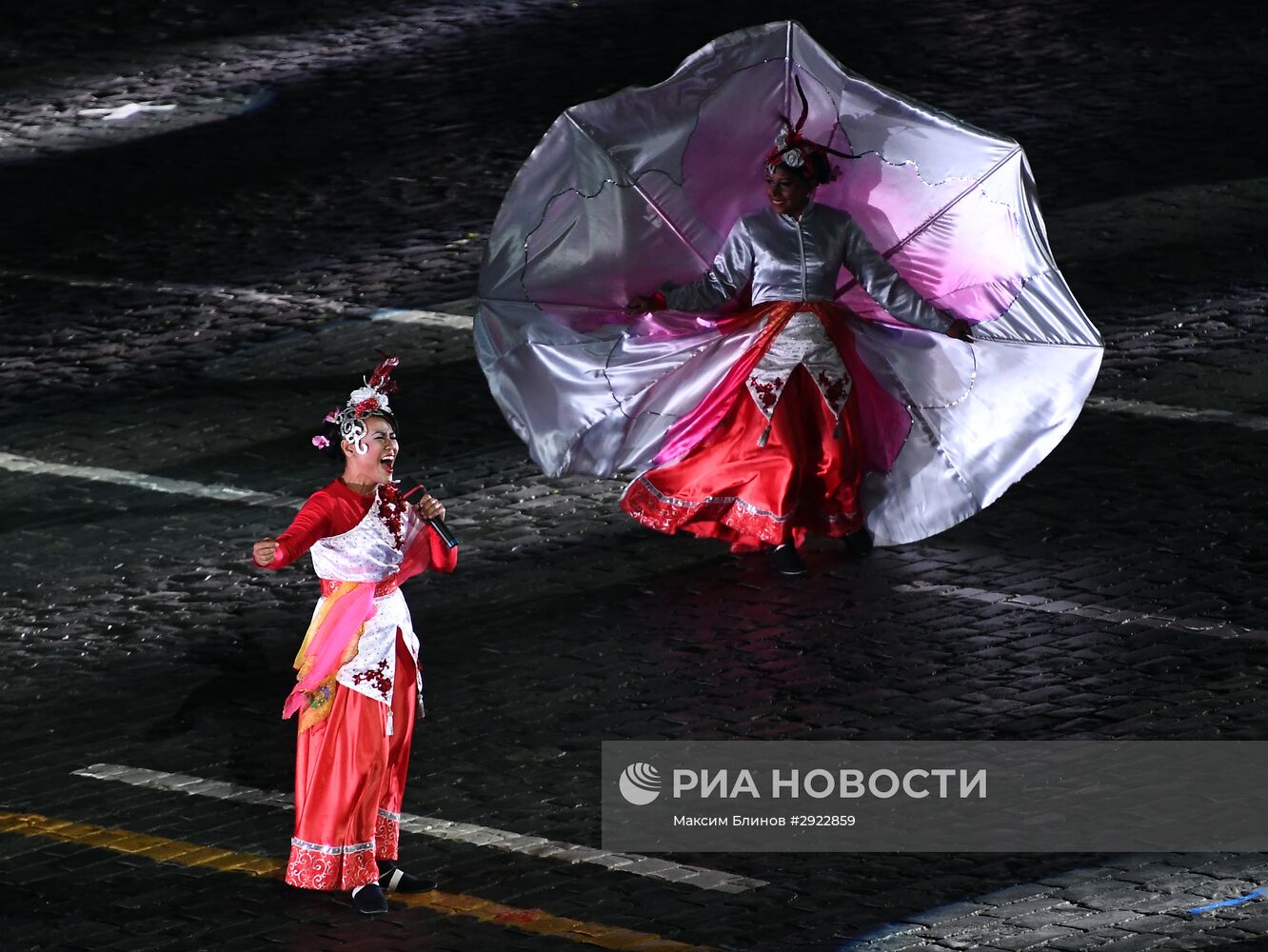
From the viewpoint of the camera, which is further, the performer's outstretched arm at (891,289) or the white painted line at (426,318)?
the white painted line at (426,318)

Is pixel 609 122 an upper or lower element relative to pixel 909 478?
upper

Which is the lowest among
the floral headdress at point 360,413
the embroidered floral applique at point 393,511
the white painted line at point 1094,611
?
the white painted line at point 1094,611

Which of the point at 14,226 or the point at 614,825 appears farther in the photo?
the point at 14,226

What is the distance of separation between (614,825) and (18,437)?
6.05m

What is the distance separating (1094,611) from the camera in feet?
34.3

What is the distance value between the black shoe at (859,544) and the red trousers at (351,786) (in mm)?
3699

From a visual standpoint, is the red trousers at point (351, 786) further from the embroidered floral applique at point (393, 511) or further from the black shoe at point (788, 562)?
the black shoe at point (788, 562)

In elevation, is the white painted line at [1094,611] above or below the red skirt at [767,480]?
below

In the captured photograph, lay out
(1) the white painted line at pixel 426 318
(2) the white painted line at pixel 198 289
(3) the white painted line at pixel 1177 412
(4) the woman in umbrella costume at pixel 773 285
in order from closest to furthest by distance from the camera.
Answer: (4) the woman in umbrella costume at pixel 773 285 < (3) the white painted line at pixel 1177 412 < (1) the white painted line at pixel 426 318 < (2) the white painted line at pixel 198 289

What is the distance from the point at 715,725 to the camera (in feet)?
30.6

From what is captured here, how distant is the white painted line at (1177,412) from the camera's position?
12672 mm

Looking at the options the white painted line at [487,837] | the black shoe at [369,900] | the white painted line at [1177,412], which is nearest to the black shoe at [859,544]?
the white painted line at [1177,412]

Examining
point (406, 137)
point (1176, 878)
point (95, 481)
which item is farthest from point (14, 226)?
Result: point (1176, 878)

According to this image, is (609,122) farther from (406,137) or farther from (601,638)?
(406,137)
